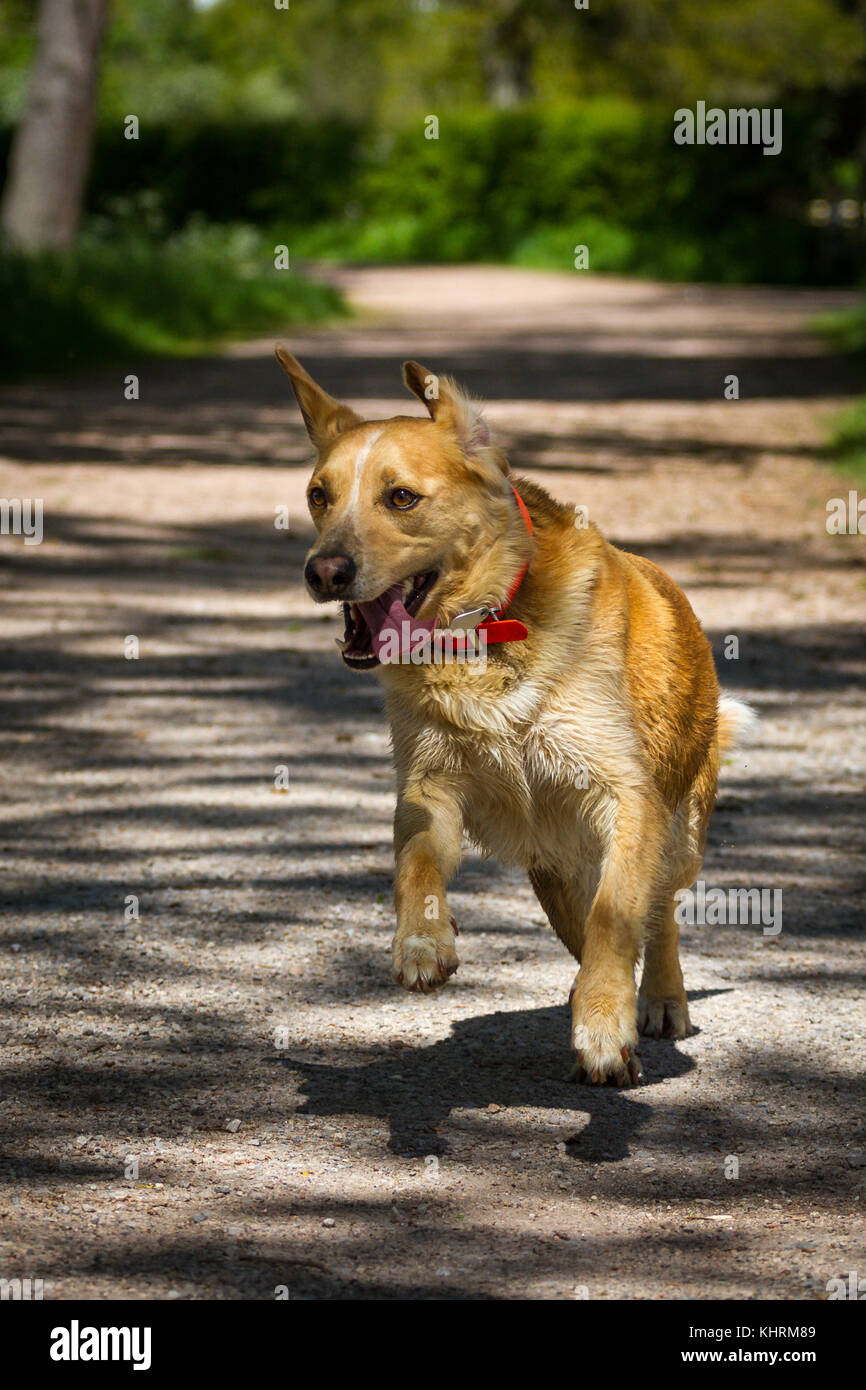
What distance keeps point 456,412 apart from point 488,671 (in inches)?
24.8

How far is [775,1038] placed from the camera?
4.94 meters

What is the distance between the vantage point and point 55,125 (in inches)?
1059

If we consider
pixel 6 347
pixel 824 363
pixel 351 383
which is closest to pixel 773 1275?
pixel 351 383

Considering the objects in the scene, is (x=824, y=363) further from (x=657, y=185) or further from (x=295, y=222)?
(x=295, y=222)

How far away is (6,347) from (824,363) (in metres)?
10.6

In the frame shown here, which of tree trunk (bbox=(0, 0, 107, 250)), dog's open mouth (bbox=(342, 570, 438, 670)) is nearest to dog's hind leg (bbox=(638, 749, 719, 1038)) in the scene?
dog's open mouth (bbox=(342, 570, 438, 670))

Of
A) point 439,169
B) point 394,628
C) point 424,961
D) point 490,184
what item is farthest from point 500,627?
point 439,169

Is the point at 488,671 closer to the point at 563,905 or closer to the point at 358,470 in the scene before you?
the point at 358,470

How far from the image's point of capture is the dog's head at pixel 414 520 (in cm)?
426

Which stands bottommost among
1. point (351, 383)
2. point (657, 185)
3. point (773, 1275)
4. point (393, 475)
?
point (773, 1275)

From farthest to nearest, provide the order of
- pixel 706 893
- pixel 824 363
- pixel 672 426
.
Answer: pixel 824 363 < pixel 672 426 < pixel 706 893

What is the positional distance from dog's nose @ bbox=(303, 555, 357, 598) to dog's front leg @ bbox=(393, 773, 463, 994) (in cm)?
55

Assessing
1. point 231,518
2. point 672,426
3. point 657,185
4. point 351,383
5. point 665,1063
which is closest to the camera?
point 665,1063

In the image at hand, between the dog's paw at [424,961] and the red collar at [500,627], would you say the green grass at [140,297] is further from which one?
the dog's paw at [424,961]
